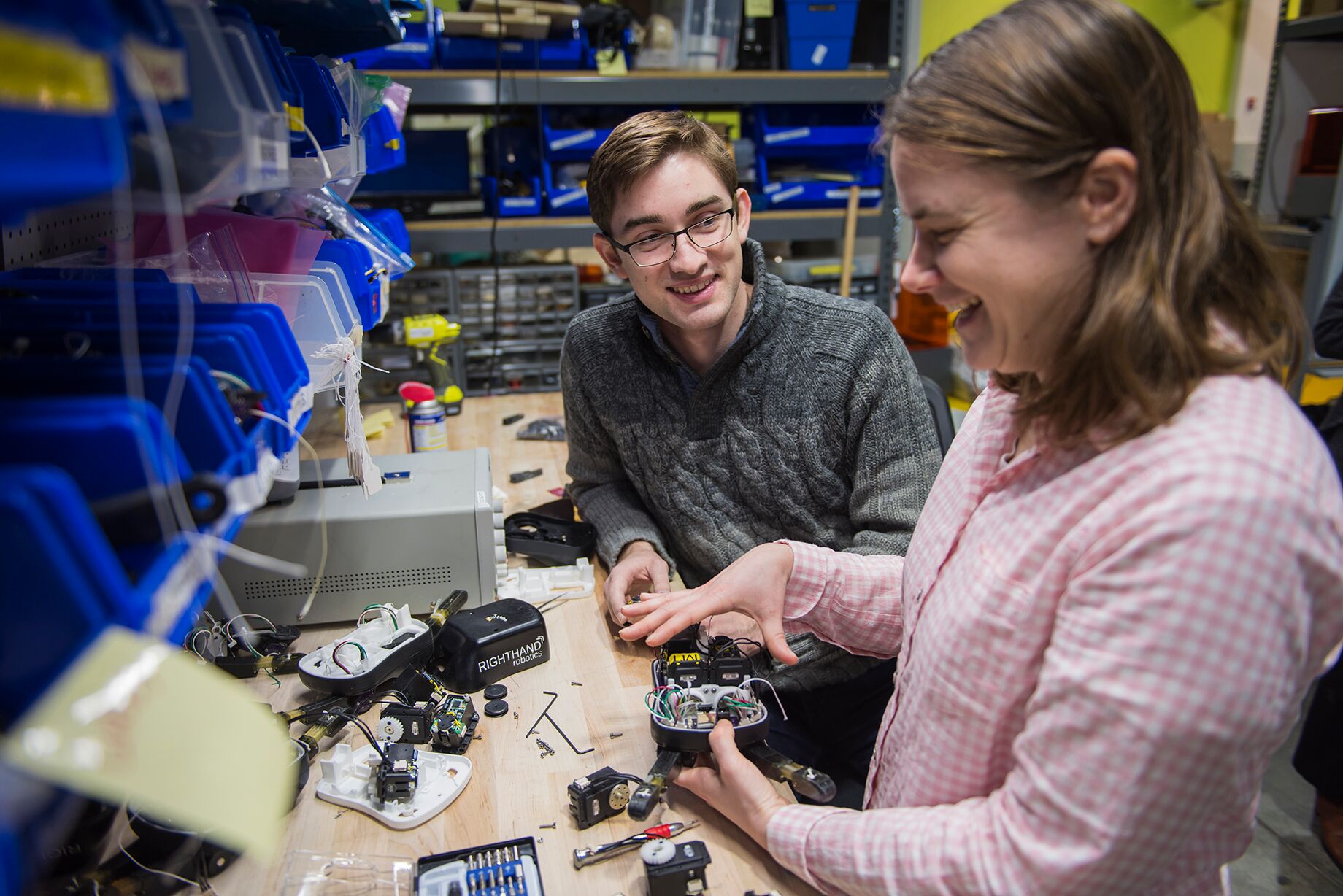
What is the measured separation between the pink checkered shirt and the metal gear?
21.3 inches

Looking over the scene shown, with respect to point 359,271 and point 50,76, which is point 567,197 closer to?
point 359,271

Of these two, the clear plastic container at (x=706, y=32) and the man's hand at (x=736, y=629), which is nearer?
the man's hand at (x=736, y=629)

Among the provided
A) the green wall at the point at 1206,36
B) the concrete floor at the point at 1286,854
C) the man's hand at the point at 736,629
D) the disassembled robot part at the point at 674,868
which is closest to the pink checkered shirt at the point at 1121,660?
the disassembled robot part at the point at 674,868

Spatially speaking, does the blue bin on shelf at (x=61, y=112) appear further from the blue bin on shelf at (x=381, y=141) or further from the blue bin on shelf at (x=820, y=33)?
the blue bin on shelf at (x=820, y=33)

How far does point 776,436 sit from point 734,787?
25.7 inches

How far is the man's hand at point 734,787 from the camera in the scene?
88 centimetres

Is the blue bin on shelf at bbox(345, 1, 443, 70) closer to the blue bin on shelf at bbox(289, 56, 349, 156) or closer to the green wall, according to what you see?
the blue bin on shelf at bbox(289, 56, 349, 156)

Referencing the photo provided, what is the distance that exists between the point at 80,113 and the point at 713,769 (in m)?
0.84

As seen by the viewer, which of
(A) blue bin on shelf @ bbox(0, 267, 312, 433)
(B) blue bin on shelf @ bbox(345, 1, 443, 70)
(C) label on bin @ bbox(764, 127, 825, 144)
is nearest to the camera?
(A) blue bin on shelf @ bbox(0, 267, 312, 433)

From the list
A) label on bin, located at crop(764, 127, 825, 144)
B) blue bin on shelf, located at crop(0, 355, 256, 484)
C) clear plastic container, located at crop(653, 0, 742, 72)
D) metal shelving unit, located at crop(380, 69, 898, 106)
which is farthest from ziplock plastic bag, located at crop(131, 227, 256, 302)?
label on bin, located at crop(764, 127, 825, 144)

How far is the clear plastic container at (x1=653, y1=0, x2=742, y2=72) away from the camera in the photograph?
8.99ft

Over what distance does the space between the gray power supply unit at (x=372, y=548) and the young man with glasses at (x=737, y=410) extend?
0.23 meters

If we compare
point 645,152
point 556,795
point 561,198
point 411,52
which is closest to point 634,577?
point 556,795

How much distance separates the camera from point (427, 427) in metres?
1.76
